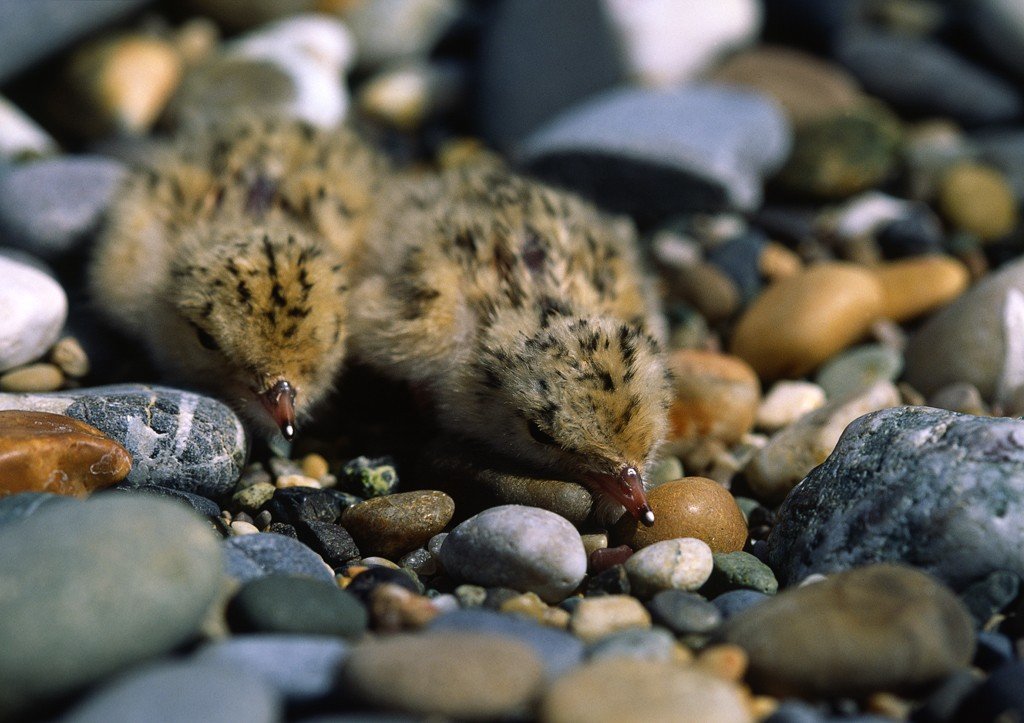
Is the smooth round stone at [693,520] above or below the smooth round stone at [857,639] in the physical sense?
below

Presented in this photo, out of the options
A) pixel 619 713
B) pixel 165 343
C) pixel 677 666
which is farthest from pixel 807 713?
pixel 165 343

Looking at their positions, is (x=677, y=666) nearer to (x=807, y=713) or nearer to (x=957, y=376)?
(x=807, y=713)

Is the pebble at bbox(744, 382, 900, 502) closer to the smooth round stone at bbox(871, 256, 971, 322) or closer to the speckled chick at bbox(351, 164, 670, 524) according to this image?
the speckled chick at bbox(351, 164, 670, 524)

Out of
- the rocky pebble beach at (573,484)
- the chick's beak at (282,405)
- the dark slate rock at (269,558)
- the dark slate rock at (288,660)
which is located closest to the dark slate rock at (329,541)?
the rocky pebble beach at (573,484)

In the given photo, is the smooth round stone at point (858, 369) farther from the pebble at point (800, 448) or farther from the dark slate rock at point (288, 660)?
the dark slate rock at point (288, 660)

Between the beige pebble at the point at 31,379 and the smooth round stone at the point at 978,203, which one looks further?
the smooth round stone at the point at 978,203

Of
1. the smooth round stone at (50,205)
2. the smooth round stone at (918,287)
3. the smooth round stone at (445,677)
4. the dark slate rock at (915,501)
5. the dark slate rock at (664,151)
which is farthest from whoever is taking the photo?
the dark slate rock at (664,151)

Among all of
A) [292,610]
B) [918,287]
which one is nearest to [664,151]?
[918,287]
